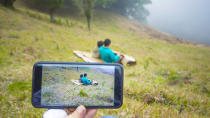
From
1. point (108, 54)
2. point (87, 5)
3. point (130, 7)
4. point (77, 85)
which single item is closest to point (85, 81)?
point (77, 85)

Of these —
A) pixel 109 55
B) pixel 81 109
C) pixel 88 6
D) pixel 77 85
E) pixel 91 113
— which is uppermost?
pixel 88 6

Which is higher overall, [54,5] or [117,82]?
[54,5]

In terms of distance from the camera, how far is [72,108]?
1.62 m

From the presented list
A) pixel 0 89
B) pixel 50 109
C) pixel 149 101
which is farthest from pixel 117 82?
pixel 0 89

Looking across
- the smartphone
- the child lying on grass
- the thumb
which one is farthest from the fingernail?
the child lying on grass

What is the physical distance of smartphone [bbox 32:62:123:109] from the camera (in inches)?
Answer: 59.0

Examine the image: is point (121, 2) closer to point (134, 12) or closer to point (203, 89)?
point (134, 12)

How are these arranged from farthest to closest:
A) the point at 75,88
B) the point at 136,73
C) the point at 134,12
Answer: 1. the point at 134,12
2. the point at 136,73
3. the point at 75,88

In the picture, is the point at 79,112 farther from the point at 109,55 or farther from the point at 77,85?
the point at 109,55

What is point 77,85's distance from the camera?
166 centimetres

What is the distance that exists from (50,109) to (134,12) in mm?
70535

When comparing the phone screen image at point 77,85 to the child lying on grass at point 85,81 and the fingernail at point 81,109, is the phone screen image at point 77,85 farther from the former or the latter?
the fingernail at point 81,109

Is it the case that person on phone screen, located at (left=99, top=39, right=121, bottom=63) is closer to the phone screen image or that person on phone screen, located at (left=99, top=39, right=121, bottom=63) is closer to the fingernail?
the phone screen image

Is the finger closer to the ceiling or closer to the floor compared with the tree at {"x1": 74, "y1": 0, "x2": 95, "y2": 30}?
closer to the floor
